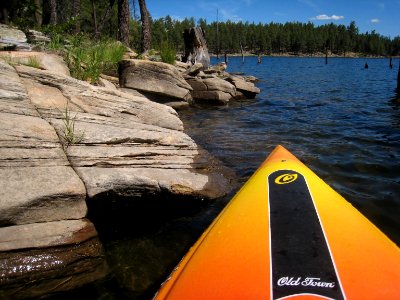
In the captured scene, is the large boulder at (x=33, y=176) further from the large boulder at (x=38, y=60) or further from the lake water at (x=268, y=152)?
the large boulder at (x=38, y=60)

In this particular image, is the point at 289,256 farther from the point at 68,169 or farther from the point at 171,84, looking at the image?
the point at 171,84

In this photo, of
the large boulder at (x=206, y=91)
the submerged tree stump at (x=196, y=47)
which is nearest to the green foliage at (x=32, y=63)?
the large boulder at (x=206, y=91)

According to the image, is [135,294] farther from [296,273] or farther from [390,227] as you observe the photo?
[390,227]

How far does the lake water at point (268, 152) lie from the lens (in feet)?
9.80

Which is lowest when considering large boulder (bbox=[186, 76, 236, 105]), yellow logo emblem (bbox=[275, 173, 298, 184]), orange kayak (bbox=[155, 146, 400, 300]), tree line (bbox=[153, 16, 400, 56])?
orange kayak (bbox=[155, 146, 400, 300])

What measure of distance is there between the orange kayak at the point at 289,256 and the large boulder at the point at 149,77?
7.43m

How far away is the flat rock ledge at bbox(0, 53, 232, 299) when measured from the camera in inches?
104

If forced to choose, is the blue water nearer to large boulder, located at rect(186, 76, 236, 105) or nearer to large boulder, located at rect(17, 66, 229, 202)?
large boulder, located at rect(186, 76, 236, 105)

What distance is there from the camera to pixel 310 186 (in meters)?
3.23

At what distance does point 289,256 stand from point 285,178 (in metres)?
1.48

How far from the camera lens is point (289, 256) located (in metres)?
2.06

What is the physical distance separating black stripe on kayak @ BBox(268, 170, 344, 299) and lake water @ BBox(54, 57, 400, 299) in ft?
3.68

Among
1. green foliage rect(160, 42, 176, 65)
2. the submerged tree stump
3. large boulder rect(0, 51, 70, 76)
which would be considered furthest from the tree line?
large boulder rect(0, 51, 70, 76)

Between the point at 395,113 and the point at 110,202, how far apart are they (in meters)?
10.8
